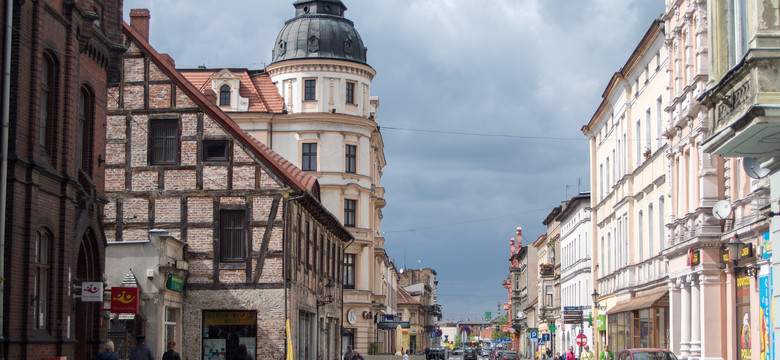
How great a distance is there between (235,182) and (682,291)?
13152 mm

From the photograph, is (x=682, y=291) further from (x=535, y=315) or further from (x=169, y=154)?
(x=535, y=315)

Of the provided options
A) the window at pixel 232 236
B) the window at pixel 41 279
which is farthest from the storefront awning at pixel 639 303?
the window at pixel 41 279

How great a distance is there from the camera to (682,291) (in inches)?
1112

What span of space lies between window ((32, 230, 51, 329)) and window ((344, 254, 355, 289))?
116ft

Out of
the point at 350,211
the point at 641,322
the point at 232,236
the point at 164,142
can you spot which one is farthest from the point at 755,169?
the point at 350,211

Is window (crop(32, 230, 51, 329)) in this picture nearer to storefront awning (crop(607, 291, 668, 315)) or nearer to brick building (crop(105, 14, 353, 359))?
brick building (crop(105, 14, 353, 359))

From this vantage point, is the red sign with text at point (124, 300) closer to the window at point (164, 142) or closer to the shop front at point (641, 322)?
the window at point (164, 142)

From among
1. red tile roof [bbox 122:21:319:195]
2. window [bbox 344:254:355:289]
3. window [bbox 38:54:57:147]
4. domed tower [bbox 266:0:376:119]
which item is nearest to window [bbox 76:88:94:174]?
window [bbox 38:54:57:147]

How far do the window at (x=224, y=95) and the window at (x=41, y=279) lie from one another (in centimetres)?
3407

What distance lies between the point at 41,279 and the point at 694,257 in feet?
53.6

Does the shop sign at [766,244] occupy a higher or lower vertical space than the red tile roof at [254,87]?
lower

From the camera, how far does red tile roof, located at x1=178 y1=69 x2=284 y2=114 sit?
167ft

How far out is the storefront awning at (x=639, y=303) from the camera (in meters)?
31.7

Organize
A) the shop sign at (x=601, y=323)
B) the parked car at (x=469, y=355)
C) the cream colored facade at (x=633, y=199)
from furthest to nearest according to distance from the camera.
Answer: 1. the parked car at (x=469, y=355)
2. the shop sign at (x=601, y=323)
3. the cream colored facade at (x=633, y=199)
